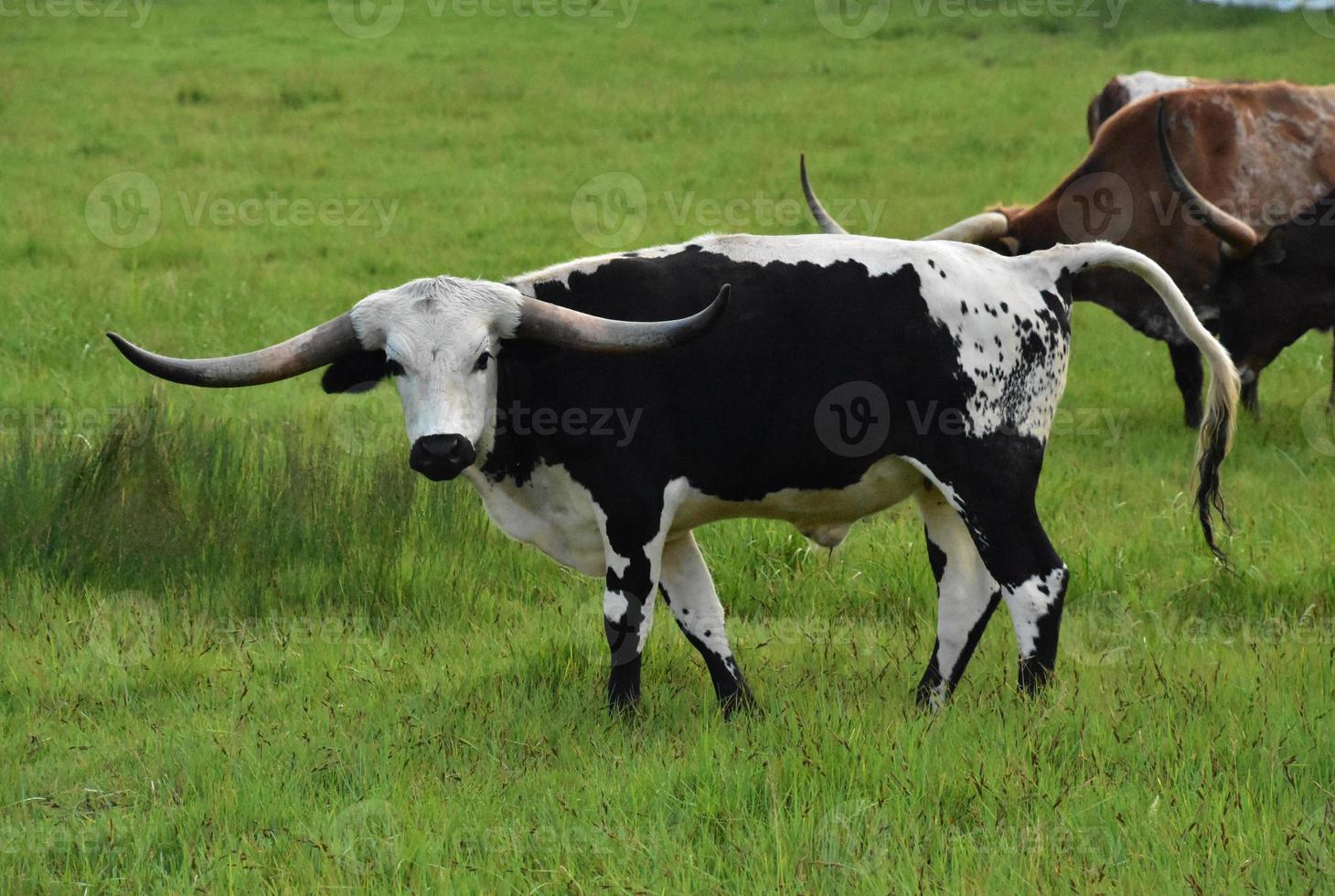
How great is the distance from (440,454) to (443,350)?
16.3 inches

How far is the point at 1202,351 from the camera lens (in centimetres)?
539

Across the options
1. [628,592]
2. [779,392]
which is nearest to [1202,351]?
[779,392]

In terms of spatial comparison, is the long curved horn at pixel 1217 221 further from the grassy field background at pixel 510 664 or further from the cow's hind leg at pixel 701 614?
the cow's hind leg at pixel 701 614

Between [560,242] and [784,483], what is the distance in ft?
32.2

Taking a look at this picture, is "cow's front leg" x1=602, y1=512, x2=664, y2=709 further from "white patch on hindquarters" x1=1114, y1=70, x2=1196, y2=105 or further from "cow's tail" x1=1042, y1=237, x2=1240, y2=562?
"white patch on hindquarters" x1=1114, y1=70, x2=1196, y2=105

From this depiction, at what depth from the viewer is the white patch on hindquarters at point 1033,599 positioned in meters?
5.09

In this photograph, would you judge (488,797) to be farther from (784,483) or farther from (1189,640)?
(1189,640)

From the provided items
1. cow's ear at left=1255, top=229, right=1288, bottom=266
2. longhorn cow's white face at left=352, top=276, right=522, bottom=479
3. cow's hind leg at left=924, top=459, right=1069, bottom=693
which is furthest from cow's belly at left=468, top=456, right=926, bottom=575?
cow's ear at left=1255, top=229, right=1288, bottom=266

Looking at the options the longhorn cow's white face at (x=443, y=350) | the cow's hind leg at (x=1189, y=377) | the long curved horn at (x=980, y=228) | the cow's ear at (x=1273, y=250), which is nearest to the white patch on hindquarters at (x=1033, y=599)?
the longhorn cow's white face at (x=443, y=350)

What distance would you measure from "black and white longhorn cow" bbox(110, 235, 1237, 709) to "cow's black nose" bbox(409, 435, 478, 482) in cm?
43

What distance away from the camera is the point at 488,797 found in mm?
4414

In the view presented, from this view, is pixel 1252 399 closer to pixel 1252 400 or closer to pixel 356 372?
pixel 1252 400

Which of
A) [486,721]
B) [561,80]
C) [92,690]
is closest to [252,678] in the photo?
[92,690]

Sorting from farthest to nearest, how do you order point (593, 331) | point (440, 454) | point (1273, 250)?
point (1273, 250), point (593, 331), point (440, 454)
